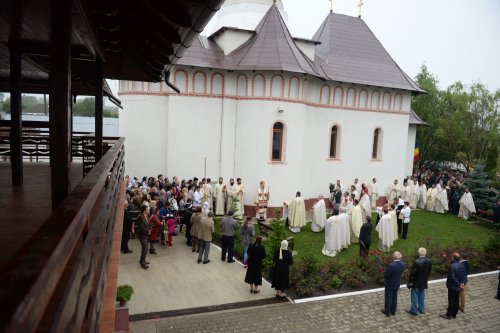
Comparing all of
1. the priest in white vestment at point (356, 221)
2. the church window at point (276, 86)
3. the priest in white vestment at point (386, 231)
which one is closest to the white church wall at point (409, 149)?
the church window at point (276, 86)

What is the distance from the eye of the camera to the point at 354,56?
2314 centimetres

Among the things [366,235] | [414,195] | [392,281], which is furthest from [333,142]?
[392,281]

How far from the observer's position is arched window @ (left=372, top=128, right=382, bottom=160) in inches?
926

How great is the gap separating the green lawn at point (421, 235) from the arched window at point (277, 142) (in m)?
3.68

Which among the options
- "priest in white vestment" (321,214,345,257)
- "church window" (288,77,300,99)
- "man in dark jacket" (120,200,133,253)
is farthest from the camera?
"church window" (288,77,300,99)

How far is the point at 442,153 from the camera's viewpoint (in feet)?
119

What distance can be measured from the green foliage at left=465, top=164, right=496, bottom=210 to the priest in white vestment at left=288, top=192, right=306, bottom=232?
37.5 feet

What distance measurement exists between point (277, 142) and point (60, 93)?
1644 centimetres

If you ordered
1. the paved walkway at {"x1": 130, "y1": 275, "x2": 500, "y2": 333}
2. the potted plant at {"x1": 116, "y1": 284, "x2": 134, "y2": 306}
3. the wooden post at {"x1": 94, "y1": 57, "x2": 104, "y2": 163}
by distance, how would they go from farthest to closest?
the paved walkway at {"x1": 130, "y1": 275, "x2": 500, "y2": 333} → the potted plant at {"x1": 116, "y1": 284, "x2": 134, "y2": 306} → the wooden post at {"x1": 94, "y1": 57, "x2": 104, "y2": 163}

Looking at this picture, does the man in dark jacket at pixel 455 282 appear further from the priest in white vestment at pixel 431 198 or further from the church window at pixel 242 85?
the priest in white vestment at pixel 431 198

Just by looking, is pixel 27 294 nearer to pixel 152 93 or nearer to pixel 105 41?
pixel 105 41

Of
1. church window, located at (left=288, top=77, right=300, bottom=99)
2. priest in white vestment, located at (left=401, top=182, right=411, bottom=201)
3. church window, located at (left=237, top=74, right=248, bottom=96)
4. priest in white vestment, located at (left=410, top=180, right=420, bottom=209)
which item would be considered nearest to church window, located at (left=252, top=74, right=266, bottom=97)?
church window, located at (left=237, top=74, right=248, bottom=96)

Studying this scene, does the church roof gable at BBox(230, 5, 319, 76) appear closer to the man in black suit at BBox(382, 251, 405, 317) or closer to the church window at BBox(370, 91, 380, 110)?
the church window at BBox(370, 91, 380, 110)

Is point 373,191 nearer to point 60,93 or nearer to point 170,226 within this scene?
point 170,226
